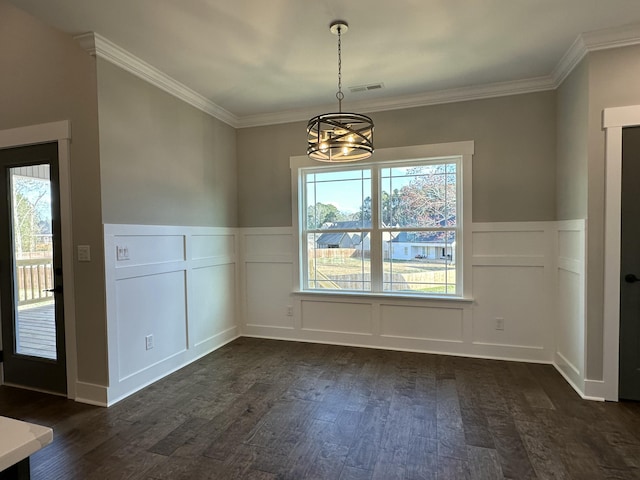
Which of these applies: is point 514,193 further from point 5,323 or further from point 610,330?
point 5,323

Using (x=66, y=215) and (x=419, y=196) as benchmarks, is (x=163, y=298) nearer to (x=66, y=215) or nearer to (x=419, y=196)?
(x=66, y=215)

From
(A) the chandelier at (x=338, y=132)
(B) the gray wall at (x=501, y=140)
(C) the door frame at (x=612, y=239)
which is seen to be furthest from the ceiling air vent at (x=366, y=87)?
(C) the door frame at (x=612, y=239)

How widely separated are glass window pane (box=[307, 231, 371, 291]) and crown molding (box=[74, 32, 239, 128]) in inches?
73.5

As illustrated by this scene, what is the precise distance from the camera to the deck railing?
294cm

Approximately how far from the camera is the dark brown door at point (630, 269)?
2.64m

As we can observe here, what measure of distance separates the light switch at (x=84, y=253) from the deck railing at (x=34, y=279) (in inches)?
14.7

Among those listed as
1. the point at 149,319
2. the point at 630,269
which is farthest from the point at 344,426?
the point at 630,269

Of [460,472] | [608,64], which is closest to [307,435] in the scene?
[460,472]

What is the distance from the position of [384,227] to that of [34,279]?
3.37 meters

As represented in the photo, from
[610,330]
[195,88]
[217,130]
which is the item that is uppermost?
[195,88]

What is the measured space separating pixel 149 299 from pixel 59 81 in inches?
75.3

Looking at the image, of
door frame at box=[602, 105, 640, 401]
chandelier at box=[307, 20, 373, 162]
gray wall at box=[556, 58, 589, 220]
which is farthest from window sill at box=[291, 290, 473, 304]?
chandelier at box=[307, 20, 373, 162]

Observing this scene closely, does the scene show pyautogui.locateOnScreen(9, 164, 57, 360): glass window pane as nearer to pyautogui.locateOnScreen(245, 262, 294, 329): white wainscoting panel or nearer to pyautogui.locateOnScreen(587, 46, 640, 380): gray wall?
pyautogui.locateOnScreen(245, 262, 294, 329): white wainscoting panel

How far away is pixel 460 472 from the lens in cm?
193
